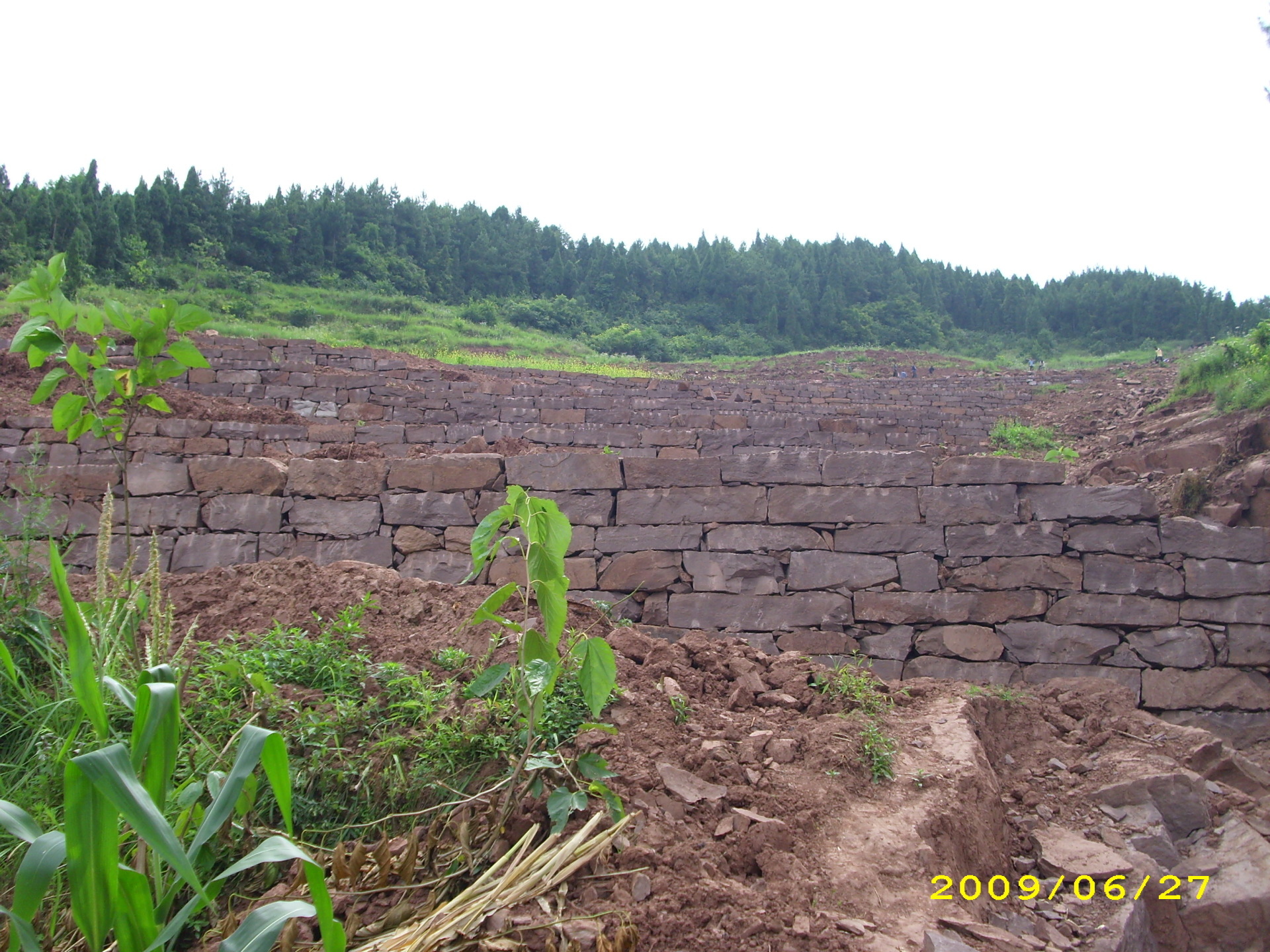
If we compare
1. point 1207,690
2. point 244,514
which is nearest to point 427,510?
point 244,514

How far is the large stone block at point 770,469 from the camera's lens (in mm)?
5508

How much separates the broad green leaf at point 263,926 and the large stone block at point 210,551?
4255 mm

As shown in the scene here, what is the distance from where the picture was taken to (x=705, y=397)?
16375 mm

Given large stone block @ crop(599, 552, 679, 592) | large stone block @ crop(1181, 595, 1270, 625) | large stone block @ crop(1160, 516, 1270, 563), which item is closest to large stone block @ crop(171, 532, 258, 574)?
large stone block @ crop(599, 552, 679, 592)

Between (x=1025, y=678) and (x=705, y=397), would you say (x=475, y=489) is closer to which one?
(x=1025, y=678)

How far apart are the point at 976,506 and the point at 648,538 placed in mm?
2353

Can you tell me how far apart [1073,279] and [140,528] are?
54.6 metres

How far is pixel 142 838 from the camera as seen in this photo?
5.49 feet

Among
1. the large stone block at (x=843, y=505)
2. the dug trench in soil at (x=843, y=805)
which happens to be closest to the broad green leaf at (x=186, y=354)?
the dug trench in soil at (x=843, y=805)

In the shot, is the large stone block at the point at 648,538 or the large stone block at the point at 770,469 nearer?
the large stone block at the point at 648,538

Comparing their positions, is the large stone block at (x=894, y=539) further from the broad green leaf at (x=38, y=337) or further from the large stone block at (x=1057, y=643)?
the broad green leaf at (x=38, y=337)

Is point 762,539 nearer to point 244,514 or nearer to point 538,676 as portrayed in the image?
point 538,676

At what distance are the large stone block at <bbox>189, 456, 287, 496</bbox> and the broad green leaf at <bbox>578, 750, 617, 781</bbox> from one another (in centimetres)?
397
